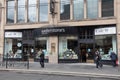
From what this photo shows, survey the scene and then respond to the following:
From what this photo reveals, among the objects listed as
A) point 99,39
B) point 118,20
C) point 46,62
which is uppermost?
point 118,20

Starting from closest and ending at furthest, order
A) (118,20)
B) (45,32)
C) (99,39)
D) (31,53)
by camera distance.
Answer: (118,20)
(99,39)
(45,32)
(31,53)

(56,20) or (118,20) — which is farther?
(56,20)

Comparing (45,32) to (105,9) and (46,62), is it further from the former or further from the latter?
(105,9)

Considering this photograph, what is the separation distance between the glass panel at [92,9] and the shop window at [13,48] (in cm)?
1067

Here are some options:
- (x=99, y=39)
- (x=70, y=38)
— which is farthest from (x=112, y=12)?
(x=70, y=38)

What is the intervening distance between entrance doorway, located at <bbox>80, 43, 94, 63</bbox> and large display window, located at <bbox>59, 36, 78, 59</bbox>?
29.7 inches

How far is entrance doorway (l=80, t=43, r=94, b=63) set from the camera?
99.7 ft

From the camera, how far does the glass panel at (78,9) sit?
100 ft

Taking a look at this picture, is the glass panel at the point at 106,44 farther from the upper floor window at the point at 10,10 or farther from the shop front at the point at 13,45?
the upper floor window at the point at 10,10

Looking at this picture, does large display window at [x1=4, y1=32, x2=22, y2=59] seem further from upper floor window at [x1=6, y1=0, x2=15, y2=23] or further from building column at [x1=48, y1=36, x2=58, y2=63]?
building column at [x1=48, y1=36, x2=58, y2=63]

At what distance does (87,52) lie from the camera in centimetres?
3067

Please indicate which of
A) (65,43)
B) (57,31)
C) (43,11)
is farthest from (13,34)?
(65,43)

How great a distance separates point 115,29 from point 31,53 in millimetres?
12079

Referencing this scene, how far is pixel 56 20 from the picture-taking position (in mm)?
31688
